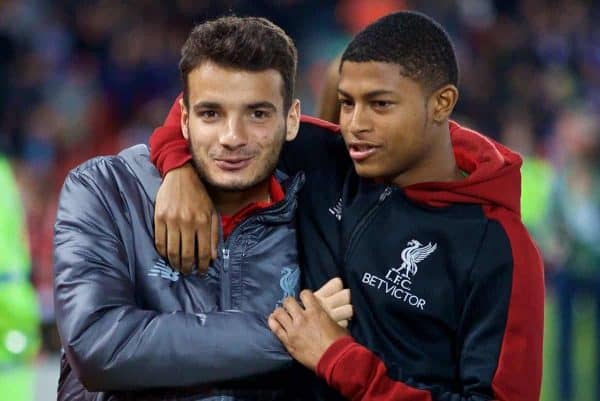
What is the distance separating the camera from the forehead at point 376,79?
2689mm

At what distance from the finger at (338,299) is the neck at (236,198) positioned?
Result: 0.31 metres

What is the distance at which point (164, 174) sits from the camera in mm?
2793

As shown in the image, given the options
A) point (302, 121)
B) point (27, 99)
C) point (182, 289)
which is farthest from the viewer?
point (27, 99)

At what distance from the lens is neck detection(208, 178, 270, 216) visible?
279 centimetres

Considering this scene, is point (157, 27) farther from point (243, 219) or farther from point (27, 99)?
point (243, 219)

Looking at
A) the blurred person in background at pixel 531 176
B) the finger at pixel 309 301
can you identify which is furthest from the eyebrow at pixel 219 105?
the blurred person in background at pixel 531 176

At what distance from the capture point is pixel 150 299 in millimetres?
2645

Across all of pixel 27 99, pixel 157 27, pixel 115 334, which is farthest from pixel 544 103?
pixel 115 334

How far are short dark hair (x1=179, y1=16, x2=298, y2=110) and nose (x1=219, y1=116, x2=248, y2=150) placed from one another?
0.13 meters

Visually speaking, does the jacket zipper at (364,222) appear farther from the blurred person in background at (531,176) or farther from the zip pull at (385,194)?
the blurred person in background at (531,176)

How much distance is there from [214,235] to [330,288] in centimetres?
30

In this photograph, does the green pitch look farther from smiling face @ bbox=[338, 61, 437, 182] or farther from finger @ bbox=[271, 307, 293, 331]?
finger @ bbox=[271, 307, 293, 331]

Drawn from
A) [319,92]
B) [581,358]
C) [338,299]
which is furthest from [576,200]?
[338,299]

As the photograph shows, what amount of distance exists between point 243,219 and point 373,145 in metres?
0.35
